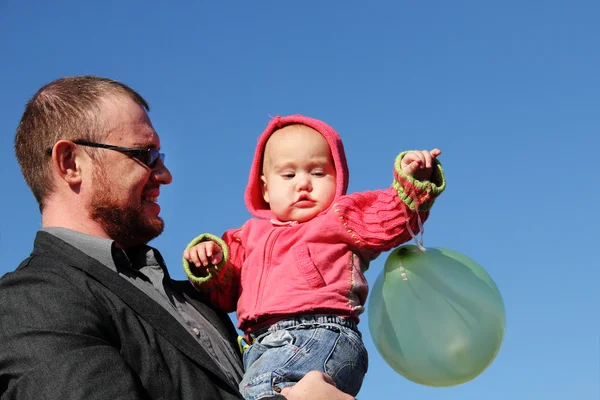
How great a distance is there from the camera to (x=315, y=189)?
4.96m

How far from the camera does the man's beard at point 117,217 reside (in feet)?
15.0

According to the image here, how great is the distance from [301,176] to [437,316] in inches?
47.0

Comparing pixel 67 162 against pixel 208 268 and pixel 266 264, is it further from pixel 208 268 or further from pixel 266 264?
pixel 266 264

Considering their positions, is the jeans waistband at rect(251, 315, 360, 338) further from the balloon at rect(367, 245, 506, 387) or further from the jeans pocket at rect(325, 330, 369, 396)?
the balloon at rect(367, 245, 506, 387)

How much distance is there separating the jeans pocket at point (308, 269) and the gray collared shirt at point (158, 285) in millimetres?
617

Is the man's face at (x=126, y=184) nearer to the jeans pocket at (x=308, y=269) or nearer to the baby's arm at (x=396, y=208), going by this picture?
the jeans pocket at (x=308, y=269)

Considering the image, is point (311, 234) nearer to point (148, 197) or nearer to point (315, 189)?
point (315, 189)

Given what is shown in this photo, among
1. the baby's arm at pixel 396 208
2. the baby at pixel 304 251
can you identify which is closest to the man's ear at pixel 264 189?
the baby at pixel 304 251

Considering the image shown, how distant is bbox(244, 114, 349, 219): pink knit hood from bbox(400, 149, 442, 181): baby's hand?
55cm

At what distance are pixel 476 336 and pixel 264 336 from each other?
125 cm

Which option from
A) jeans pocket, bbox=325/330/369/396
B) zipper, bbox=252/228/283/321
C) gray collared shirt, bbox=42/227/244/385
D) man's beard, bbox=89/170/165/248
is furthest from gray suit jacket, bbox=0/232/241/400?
zipper, bbox=252/228/283/321

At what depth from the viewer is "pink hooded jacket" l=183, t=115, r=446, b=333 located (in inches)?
178

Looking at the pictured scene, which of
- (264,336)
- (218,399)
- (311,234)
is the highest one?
(311,234)

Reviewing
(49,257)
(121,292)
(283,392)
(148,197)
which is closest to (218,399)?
(283,392)
